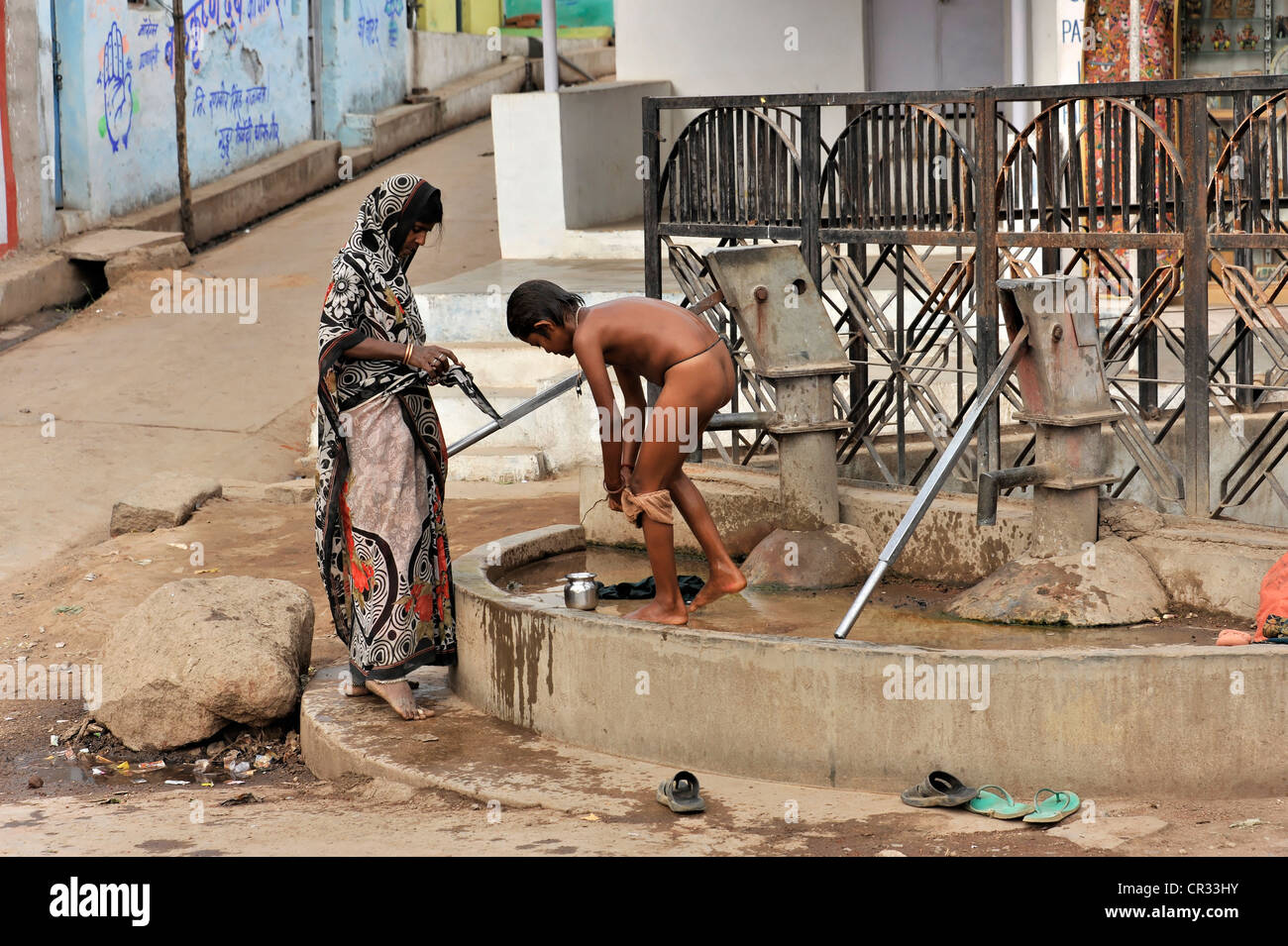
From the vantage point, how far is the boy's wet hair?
5.32 m

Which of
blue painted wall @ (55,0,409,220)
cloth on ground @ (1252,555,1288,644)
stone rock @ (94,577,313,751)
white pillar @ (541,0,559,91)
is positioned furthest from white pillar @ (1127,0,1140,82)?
blue painted wall @ (55,0,409,220)

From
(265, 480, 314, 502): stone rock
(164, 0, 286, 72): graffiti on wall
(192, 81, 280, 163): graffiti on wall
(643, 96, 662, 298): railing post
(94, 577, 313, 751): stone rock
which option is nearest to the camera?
(94, 577, 313, 751): stone rock

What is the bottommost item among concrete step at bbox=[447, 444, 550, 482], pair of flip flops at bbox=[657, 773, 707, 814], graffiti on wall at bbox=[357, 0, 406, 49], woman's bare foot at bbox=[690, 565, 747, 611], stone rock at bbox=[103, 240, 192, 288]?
pair of flip flops at bbox=[657, 773, 707, 814]

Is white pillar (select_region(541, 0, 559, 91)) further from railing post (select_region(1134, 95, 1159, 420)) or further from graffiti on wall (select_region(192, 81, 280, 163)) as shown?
railing post (select_region(1134, 95, 1159, 420))

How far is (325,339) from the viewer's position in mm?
5477

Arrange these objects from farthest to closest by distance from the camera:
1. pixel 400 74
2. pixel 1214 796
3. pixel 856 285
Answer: pixel 400 74
pixel 856 285
pixel 1214 796

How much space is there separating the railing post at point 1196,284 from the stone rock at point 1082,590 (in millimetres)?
375

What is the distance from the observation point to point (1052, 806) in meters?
4.40

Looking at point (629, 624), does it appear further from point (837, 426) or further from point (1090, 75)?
point (1090, 75)

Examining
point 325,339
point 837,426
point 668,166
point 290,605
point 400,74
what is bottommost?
point 290,605

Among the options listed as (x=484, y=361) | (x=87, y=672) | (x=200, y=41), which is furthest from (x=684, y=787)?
(x=200, y=41)

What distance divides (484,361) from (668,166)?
3322 millimetres

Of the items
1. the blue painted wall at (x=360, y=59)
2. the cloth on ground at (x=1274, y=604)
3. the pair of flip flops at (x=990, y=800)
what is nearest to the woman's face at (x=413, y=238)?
the pair of flip flops at (x=990, y=800)

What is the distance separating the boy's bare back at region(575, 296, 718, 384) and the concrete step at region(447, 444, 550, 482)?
4.24m
